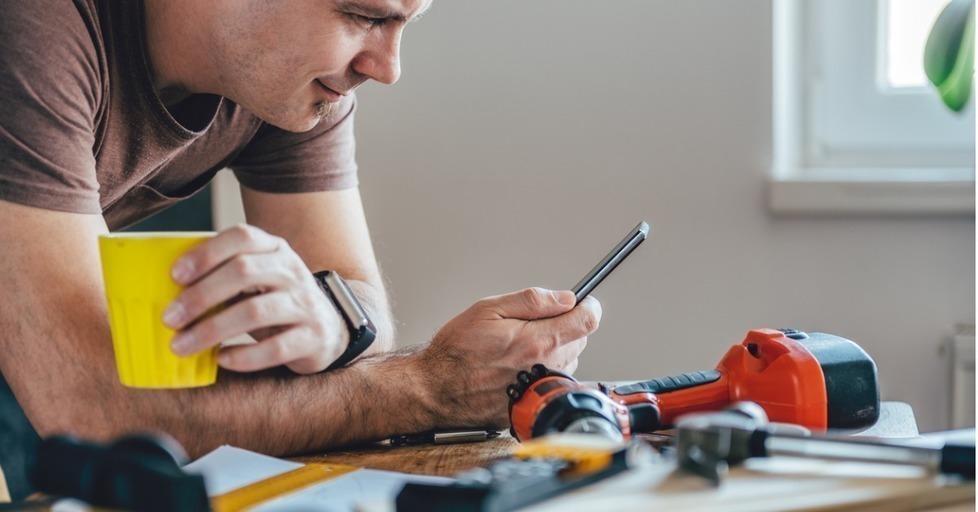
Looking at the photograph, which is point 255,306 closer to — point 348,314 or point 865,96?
point 348,314

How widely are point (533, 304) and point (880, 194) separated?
0.95 m

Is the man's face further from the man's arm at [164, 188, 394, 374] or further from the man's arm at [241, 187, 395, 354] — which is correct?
the man's arm at [164, 188, 394, 374]

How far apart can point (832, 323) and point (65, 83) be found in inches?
51.0

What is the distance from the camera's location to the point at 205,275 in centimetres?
74

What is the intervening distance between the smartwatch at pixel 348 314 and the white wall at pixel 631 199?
2.91ft

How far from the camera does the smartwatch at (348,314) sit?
0.96 metres

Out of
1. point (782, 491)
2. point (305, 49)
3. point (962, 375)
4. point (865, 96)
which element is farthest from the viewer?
point (865, 96)

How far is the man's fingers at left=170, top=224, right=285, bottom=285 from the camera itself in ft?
2.34

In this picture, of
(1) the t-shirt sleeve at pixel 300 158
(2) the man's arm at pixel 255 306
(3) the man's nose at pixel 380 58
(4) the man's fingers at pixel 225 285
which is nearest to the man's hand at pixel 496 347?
(2) the man's arm at pixel 255 306

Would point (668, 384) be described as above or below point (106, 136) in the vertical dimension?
below

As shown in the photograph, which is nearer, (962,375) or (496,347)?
(496,347)

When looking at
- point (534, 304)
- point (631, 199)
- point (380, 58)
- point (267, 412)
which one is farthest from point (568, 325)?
point (631, 199)

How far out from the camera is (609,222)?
181 cm

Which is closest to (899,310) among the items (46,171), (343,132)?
(343,132)
